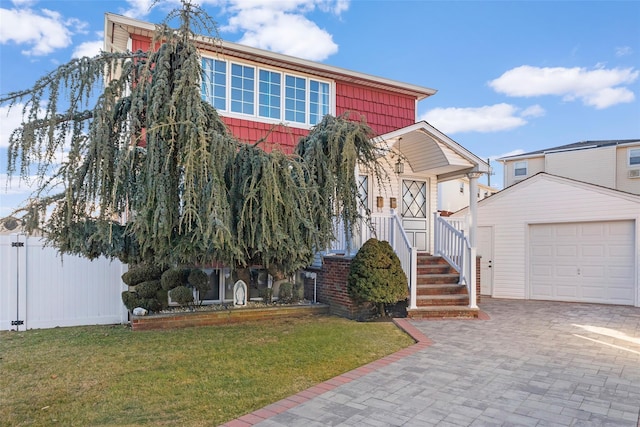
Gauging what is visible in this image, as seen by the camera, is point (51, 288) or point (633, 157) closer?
point (51, 288)

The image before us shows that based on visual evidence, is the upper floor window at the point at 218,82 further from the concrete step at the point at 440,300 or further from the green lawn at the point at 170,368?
the concrete step at the point at 440,300

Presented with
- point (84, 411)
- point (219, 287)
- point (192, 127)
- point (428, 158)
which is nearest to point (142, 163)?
point (192, 127)

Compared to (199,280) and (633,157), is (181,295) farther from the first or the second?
(633,157)

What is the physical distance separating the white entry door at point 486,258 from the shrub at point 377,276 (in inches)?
188

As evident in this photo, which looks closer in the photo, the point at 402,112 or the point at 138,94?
the point at 138,94

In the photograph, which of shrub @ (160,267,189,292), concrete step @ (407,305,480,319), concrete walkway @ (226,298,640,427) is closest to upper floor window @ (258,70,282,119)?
shrub @ (160,267,189,292)

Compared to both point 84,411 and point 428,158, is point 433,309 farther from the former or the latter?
point 84,411

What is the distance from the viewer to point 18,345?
20.4ft

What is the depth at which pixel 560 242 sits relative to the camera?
1088cm

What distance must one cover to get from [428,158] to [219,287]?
600 cm

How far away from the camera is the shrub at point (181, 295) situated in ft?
25.9

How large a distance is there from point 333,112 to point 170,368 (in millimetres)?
8245

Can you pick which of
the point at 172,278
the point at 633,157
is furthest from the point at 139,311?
the point at 633,157

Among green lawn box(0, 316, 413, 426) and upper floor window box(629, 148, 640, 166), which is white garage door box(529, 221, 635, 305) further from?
upper floor window box(629, 148, 640, 166)
